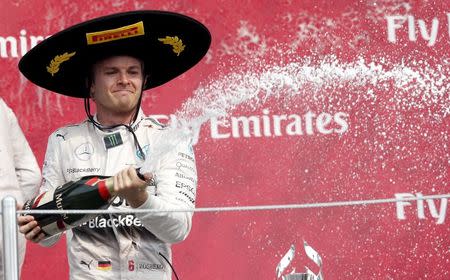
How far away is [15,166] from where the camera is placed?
3.61 metres

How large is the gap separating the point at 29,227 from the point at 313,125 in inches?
67.7

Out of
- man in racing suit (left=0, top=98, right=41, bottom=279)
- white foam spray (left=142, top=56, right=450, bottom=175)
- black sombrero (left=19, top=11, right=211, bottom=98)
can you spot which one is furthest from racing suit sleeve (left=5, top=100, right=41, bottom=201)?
white foam spray (left=142, top=56, right=450, bottom=175)

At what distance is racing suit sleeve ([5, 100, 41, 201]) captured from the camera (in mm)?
3600

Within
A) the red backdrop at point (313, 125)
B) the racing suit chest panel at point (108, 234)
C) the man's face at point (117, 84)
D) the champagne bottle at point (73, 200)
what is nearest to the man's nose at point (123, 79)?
the man's face at point (117, 84)

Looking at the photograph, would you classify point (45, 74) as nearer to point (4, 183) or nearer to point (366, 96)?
point (4, 183)

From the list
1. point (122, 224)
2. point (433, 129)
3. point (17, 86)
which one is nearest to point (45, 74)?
point (122, 224)

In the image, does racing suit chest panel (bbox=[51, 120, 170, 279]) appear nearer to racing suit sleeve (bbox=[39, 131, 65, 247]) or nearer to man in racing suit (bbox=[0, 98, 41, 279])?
racing suit sleeve (bbox=[39, 131, 65, 247])

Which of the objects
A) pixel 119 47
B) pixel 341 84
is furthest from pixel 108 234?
pixel 341 84

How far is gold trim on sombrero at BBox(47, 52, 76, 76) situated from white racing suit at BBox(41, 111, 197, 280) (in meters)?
0.21

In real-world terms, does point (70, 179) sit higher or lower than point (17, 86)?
lower

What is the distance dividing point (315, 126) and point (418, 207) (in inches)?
17.0

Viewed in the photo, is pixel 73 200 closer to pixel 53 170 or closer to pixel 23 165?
pixel 53 170

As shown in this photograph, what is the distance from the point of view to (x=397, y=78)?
4480 millimetres

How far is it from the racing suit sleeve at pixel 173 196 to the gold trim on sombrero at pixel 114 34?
0.31m
